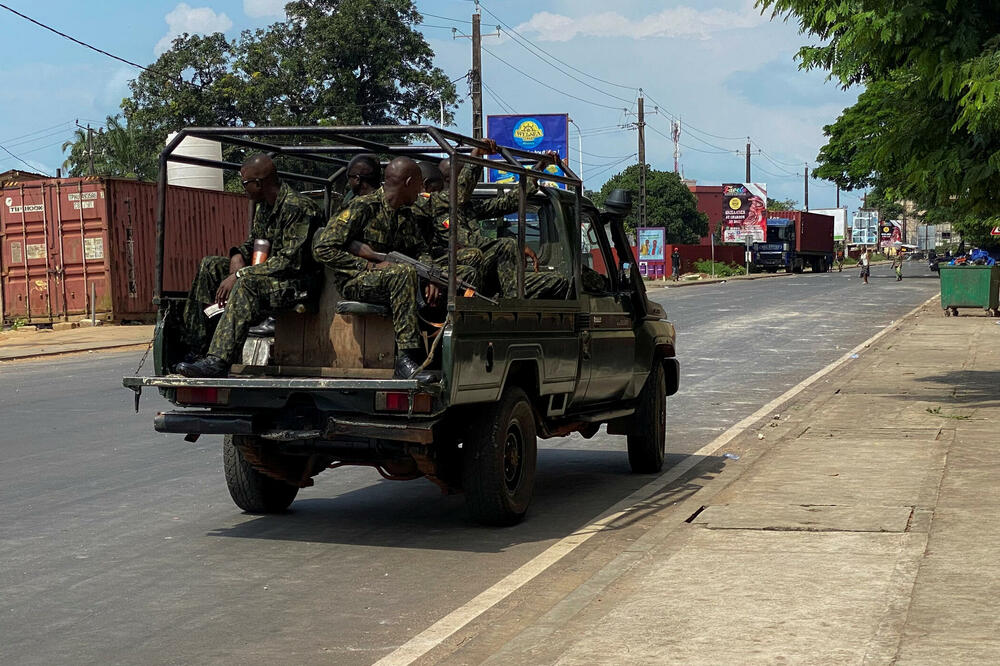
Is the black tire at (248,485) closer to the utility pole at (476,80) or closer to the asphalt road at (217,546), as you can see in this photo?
the asphalt road at (217,546)

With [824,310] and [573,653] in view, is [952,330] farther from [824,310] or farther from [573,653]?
[573,653]

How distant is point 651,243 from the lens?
219 feet

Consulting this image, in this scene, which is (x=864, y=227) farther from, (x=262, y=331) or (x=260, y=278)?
(x=260, y=278)

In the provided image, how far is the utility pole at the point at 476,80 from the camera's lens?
41.3 metres

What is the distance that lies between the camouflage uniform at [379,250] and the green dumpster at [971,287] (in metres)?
25.8

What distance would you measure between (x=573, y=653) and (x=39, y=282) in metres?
27.9

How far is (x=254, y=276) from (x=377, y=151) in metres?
1.54

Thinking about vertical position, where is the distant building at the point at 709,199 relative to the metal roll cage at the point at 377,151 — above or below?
above

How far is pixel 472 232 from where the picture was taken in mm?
8367

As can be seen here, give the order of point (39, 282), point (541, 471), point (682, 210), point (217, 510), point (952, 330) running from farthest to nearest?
point (682, 210) → point (39, 282) → point (952, 330) → point (541, 471) → point (217, 510)

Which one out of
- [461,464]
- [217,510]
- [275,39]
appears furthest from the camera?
[275,39]

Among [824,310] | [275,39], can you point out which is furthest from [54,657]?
[275,39]

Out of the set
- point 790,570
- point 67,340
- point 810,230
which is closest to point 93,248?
point 67,340

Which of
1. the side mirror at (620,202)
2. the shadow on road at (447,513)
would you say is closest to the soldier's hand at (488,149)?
the side mirror at (620,202)
